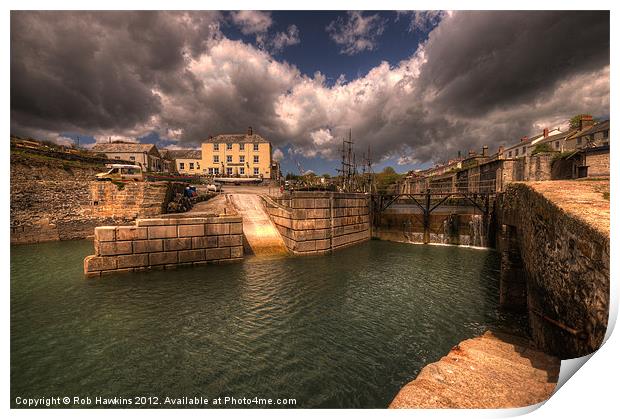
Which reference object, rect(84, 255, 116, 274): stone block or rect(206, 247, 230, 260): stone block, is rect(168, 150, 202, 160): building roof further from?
rect(84, 255, 116, 274): stone block

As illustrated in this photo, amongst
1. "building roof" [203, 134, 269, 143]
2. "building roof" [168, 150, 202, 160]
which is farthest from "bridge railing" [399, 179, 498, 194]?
"building roof" [168, 150, 202, 160]

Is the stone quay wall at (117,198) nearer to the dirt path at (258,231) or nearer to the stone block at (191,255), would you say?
the dirt path at (258,231)

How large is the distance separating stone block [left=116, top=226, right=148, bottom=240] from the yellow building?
148 feet

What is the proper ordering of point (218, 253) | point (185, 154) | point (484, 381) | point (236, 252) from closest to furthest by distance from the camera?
point (484, 381) → point (218, 253) → point (236, 252) → point (185, 154)

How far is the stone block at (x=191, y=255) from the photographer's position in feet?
41.8

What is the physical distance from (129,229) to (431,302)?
1411 cm

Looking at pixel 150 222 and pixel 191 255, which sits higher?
pixel 150 222

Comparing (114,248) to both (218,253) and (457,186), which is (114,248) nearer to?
(218,253)

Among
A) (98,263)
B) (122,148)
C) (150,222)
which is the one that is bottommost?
(98,263)

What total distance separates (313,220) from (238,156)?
4499cm

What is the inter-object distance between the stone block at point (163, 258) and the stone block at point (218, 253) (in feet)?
5.17

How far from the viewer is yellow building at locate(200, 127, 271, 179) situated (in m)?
56.6

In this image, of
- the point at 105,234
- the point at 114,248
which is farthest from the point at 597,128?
the point at 105,234

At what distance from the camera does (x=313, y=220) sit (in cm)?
1747
